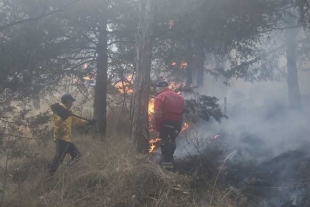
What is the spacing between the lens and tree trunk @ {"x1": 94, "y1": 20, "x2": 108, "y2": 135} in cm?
1214

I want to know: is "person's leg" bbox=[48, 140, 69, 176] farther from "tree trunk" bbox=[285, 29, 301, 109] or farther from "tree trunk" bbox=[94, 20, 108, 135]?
"tree trunk" bbox=[285, 29, 301, 109]

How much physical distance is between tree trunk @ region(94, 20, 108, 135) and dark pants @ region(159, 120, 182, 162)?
4.16 metres

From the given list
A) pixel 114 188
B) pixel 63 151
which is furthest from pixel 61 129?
pixel 114 188

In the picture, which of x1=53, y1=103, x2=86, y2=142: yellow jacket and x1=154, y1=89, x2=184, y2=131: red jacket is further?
x1=154, y1=89, x2=184, y2=131: red jacket

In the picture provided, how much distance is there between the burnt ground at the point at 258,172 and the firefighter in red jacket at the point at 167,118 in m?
0.55

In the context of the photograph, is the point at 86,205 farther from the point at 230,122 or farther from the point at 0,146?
the point at 230,122

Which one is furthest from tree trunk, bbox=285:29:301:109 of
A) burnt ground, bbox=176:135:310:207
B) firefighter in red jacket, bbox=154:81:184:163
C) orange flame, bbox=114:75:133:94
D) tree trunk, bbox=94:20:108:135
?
firefighter in red jacket, bbox=154:81:184:163

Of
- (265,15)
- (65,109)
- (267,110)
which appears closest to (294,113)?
(267,110)

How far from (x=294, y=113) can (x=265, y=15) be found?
6.17 meters

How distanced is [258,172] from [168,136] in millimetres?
2199

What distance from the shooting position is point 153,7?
876 centimetres

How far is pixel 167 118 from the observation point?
8.16 m

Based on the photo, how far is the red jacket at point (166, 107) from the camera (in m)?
8.06

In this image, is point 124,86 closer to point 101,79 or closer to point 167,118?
point 101,79
